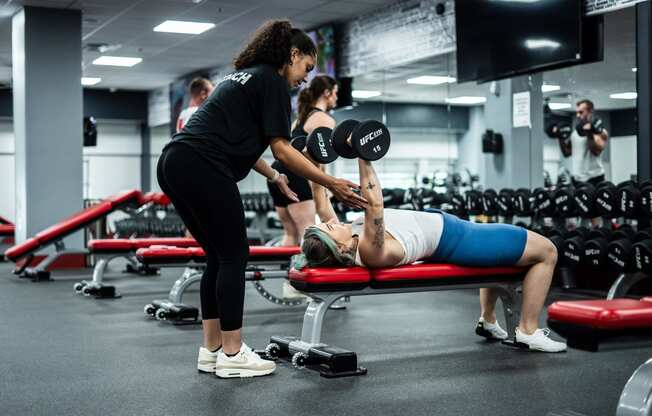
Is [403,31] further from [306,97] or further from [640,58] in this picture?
[306,97]

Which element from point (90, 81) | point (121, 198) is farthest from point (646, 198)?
point (90, 81)

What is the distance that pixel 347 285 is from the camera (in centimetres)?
278

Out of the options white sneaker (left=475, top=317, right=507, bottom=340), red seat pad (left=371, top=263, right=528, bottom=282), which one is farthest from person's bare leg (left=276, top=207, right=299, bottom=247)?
red seat pad (left=371, top=263, right=528, bottom=282)

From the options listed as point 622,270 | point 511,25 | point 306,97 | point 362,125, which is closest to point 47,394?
point 362,125

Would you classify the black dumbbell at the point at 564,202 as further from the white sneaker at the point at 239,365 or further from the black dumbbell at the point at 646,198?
the white sneaker at the point at 239,365

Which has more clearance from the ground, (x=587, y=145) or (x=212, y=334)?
(x=587, y=145)

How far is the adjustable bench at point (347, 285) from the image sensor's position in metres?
2.72

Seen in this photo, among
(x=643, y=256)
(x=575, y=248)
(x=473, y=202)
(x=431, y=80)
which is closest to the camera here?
(x=643, y=256)

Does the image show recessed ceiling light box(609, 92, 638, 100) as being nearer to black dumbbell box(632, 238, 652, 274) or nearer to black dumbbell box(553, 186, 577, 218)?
black dumbbell box(553, 186, 577, 218)

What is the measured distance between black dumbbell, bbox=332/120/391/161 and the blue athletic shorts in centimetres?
48

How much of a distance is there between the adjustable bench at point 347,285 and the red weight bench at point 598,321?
43.3 inches

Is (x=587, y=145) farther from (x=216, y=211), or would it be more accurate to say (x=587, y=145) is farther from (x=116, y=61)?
(x=116, y=61)

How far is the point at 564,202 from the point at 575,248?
51 cm

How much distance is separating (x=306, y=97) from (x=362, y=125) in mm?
1514
